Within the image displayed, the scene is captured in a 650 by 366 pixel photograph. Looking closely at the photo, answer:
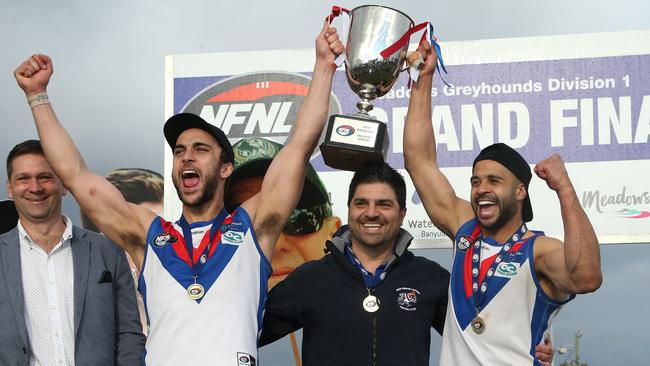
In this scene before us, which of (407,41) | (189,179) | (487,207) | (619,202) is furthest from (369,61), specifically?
(619,202)

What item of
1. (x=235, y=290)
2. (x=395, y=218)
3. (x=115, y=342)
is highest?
(x=395, y=218)

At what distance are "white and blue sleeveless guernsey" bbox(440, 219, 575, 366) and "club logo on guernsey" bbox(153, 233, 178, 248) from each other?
1498 millimetres

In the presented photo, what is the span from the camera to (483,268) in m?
4.58

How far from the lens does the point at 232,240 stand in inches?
181

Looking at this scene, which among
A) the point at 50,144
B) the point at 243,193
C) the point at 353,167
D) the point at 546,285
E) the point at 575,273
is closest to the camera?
the point at 575,273

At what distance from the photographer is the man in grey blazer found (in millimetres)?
4566

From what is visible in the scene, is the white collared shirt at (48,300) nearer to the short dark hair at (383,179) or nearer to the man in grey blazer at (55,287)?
the man in grey blazer at (55,287)

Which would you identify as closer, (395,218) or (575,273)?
(575,273)

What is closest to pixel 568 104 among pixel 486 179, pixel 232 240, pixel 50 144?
pixel 486 179

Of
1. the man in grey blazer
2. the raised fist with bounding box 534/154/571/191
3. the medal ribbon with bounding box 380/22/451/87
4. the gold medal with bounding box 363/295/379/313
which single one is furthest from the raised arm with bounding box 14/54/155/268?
the raised fist with bounding box 534/154/571/191

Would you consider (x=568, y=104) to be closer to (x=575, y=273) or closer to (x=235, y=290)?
(x=575, y=273)

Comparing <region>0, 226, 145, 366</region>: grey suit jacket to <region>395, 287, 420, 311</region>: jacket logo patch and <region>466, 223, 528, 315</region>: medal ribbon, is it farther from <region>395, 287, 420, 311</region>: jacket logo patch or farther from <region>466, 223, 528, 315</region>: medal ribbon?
<region>466, 223, 528, 315</region>: medal ribbon

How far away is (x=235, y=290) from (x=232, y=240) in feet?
0.95

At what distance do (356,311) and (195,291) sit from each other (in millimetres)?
850
